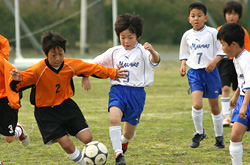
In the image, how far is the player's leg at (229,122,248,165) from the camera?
4363 millimetres

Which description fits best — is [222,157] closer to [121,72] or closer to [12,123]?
[121,72]

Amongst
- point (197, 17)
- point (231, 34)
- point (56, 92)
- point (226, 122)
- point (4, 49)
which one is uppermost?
point (197, 17)

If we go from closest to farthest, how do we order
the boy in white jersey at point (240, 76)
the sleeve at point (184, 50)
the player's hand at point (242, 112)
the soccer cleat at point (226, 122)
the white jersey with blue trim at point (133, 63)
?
the player's hand at point (242, 112)
the boy in white jersey at point (240, 76)
the white jersey with blue trim at point (133, 63)
the sleeve at point (184, 50)
the soccer cleat at point (226, 122)

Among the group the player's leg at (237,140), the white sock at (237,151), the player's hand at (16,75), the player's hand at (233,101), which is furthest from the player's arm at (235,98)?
the player's hand at (16,75)

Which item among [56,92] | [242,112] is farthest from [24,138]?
[242,112]

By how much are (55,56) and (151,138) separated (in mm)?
2356

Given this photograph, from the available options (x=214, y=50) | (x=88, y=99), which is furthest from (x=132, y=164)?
(x=88, y=99)

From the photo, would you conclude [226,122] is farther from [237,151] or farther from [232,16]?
[237,151]

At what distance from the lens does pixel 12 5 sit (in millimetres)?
22734

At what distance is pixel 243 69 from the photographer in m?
4.36

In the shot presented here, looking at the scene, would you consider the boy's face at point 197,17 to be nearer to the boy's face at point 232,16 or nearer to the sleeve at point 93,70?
the boy's face at point 232,16

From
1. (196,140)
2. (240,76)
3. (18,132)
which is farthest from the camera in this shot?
(196,140)

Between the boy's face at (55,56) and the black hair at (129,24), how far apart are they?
0.85 metres

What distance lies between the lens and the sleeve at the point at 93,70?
489 cm
